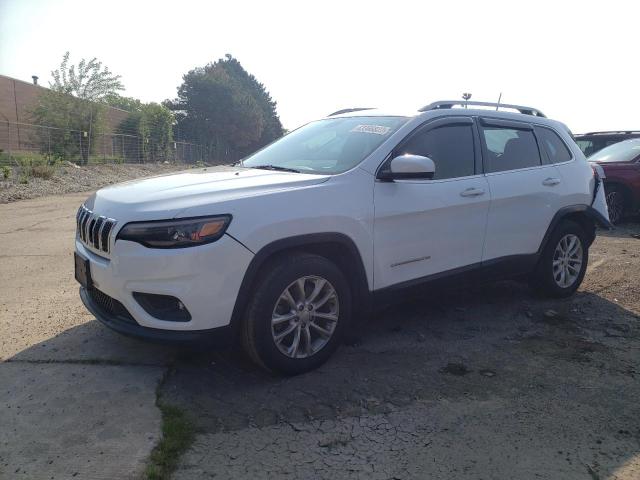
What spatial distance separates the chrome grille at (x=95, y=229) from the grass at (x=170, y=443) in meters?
1.04

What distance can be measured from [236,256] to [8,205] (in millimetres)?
12114

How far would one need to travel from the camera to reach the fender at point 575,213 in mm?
4996

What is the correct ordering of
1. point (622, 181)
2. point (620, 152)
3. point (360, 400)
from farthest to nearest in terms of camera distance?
point (620, 152)
point (622, 181)
point (360, 400)

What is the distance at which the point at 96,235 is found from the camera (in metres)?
3.28

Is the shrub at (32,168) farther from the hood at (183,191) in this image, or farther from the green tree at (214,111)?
the green tree at (214,111)

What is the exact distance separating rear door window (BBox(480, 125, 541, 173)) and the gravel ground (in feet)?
42.1

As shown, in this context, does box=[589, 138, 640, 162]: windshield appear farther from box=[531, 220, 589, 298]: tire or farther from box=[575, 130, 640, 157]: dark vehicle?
box=[531, 220, 589, 298]: tire

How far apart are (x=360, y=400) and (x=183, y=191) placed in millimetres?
1699

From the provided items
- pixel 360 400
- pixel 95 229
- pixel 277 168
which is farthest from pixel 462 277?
pixel 95 229

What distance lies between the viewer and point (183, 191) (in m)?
3.29

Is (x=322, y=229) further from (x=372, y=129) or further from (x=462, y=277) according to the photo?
(x=462, y=277)

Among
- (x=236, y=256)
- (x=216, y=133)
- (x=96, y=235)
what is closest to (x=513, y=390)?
(x=236, y=256)

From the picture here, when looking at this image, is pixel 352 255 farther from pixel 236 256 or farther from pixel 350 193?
pixel 236 256

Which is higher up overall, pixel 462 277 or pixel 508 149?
pixel 508 149
